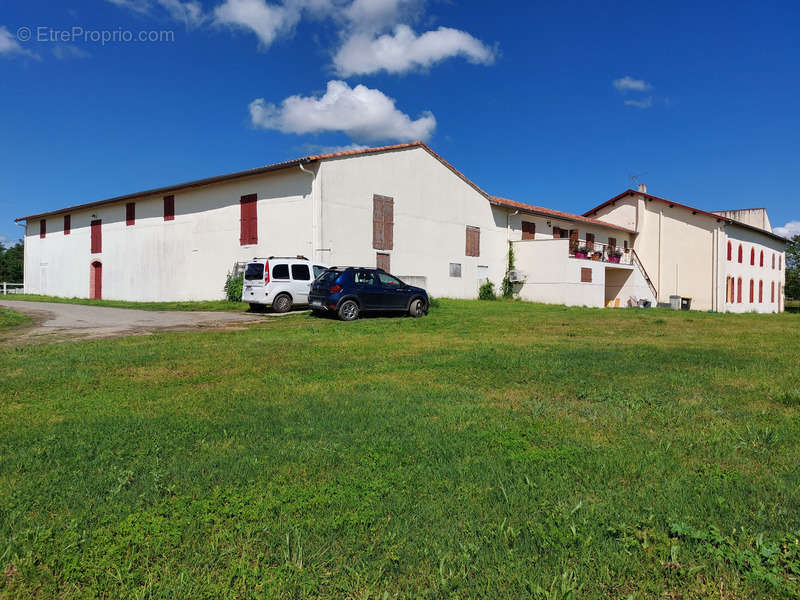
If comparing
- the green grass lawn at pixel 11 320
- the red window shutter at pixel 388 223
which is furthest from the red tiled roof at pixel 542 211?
the green grass lawn at pixel 11 320

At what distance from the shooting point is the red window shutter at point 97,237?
95.7ft

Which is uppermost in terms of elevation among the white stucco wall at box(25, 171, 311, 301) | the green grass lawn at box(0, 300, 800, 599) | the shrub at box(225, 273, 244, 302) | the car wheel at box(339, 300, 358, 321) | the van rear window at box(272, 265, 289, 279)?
the white stucco wall at box(25, 171, 311, 301)

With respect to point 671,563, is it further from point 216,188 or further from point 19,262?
point 19,262

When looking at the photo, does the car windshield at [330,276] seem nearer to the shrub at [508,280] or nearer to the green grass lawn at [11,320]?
the green grass lawn at [11,320]

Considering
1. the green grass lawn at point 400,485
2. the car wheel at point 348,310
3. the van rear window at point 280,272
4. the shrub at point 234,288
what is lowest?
the green grass lawn at point 400,485

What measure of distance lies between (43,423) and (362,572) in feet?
11.2

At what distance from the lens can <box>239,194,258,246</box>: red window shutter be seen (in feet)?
72.2

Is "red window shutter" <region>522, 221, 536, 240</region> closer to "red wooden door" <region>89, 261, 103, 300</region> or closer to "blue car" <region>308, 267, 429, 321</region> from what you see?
"blue car" <region>308, 267, 429, 321</region>

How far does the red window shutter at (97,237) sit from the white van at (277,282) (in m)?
17.6

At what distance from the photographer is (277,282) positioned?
16547 mm

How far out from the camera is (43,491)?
2861 mm

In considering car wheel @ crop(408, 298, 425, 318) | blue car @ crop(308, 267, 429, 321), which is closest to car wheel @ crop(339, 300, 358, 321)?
blue car @ crop(308, 267, 429, 321)

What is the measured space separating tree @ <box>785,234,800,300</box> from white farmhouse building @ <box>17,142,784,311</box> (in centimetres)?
2890

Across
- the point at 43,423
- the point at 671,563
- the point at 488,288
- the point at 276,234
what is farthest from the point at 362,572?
the point at 488,288
